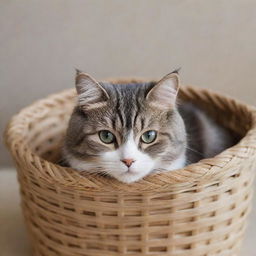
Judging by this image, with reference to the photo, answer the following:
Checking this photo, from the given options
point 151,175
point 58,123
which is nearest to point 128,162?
point 151,175

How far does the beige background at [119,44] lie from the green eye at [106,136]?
2.42ft

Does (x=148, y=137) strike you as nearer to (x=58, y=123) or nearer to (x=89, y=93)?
(x=89, y=93)

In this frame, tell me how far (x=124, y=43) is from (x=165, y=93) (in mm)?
713

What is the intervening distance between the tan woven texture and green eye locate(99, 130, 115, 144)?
102 mm

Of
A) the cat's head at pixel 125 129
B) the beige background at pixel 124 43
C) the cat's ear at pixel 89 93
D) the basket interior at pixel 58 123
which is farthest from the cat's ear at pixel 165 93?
the beige background at pixel 124 43

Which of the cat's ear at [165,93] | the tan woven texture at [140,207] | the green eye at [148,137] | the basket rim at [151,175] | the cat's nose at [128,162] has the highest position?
the cat's ear at [165,93]

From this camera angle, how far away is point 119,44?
1841mm

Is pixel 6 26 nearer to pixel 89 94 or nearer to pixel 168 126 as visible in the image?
pixel 89 94

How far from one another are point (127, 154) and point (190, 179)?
17 cm

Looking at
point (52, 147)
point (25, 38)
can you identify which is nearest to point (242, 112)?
point (52, 147)

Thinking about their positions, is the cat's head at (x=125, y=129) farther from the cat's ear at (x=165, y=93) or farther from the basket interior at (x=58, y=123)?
the basket interior at (x=58, y=123)

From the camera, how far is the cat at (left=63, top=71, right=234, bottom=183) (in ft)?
3.59

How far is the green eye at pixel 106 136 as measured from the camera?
1.13 meters

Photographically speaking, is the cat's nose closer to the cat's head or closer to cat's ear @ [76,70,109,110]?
the cat's head
